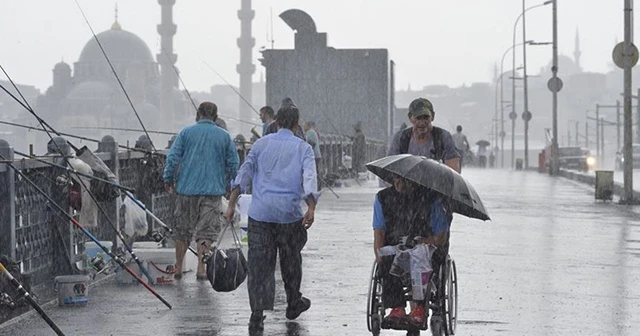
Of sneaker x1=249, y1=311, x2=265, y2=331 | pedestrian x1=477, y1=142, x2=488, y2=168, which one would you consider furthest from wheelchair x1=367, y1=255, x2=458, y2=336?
pedestrian x1=477, y1=142, x2=488, y2=168

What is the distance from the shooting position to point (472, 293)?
42.8ft

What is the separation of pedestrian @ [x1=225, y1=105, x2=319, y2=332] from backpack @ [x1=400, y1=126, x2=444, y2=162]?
0.72m

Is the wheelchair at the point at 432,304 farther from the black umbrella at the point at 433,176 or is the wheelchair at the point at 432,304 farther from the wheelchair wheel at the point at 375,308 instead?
the black umbrella at the point at 433,176

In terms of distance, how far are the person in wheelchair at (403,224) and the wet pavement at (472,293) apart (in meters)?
1.31

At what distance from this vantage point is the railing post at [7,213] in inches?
469

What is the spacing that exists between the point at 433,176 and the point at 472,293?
410cm

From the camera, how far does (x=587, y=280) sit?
14281 mm

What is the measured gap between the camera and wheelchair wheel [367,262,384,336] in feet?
30.0

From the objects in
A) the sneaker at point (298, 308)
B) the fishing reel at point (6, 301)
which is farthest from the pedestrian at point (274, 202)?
the fishing reel at point (6, 301)

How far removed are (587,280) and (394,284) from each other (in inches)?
214

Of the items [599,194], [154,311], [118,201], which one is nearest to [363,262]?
[118,201]

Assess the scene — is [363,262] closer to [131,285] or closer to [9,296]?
[131,285]

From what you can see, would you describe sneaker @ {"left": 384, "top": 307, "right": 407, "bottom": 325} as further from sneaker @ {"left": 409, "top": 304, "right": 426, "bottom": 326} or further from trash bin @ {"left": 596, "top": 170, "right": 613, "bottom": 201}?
trash bin @ {"left": 596, "top": 170, "right": 613, "bottom": 201}

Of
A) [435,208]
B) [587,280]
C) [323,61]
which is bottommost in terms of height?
[587,280]
